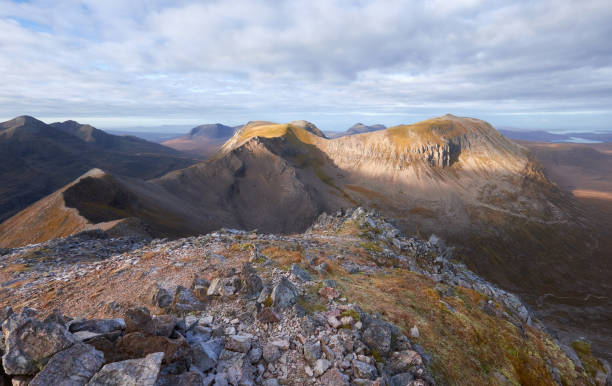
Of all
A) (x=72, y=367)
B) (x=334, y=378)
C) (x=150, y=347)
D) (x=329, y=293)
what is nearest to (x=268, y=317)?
(x=334, y=378)

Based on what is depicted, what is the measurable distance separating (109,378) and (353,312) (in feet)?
23.1

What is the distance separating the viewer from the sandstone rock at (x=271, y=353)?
7.15 metres

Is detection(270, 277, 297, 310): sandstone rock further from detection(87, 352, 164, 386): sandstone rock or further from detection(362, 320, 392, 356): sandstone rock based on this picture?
detection(87, 352, 164, 386): sandstone rock

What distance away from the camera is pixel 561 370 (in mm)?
12344

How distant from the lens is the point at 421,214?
107438 millimetres

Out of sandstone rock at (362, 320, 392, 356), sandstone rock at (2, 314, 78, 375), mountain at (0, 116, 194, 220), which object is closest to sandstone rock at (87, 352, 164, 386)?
sandstone rock at (2, 314, 78, 375)

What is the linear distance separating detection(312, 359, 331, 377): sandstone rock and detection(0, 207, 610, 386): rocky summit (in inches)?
1.4

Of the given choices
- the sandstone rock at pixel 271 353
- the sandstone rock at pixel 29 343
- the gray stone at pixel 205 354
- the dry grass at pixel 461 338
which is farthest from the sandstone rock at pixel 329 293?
the sandstone rock at pixel 29 343

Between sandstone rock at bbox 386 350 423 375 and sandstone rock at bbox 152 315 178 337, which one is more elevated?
sandstone rock at bbox 152 315 178 337

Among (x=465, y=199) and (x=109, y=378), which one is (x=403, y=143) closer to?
(x=465, y=199)

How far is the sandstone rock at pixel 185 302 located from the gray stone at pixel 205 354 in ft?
9.21

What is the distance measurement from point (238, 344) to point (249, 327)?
1.19m

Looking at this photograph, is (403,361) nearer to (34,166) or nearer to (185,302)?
(185,302)

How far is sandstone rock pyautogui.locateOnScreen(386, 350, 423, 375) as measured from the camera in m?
7.98
